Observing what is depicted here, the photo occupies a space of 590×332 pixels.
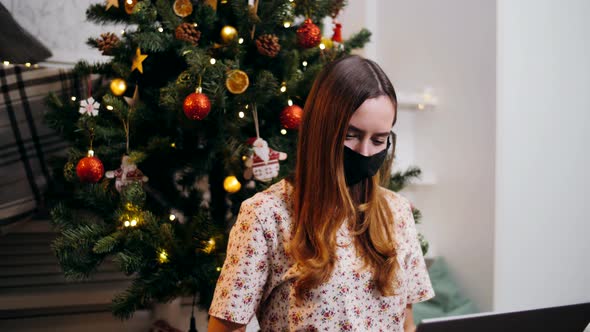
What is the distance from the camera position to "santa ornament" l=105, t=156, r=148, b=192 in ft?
4.25

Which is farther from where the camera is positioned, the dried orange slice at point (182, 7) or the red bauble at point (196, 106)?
the dried orange slice at point (182, 7)

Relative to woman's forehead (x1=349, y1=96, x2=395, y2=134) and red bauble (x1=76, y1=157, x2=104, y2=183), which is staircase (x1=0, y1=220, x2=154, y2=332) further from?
woman's forehead (x1=349, y1=96, x2=395, y2=134)

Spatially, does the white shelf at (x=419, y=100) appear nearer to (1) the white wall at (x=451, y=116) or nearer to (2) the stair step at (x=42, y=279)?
(1) the white wall at (x=451, y=116)

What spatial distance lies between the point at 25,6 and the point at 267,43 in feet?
3.41

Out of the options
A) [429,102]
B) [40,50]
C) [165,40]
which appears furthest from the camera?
[429,102]

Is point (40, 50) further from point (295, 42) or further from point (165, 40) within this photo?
point (295, 42)

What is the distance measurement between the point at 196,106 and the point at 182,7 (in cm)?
29

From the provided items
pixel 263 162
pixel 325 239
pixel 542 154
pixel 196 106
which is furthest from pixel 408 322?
pixel 542 154

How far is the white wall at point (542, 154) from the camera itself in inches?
72.3

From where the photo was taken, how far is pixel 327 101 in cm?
98

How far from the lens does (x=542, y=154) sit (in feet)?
6.30

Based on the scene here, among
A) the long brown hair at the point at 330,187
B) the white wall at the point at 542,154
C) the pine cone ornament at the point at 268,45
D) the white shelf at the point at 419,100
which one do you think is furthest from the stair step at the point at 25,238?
the white wall at the point at 542,154

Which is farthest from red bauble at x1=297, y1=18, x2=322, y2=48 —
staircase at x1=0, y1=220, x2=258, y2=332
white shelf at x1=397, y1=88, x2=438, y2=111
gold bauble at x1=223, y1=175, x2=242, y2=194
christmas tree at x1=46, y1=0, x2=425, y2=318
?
staircase at x1=0, y1=220, x2=258, y2=332

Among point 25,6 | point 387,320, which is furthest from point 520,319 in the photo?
point 25,6
